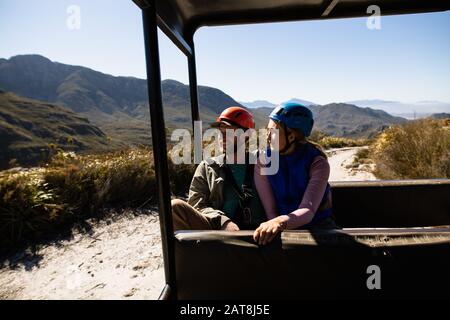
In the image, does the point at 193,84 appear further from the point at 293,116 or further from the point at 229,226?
the point at 229,226

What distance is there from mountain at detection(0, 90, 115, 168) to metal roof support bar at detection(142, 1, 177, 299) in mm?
89804

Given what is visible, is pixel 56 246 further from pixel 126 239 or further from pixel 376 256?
pixel 376 256

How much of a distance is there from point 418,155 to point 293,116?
5.32 metres

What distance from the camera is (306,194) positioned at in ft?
6.06

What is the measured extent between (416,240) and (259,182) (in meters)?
0.97

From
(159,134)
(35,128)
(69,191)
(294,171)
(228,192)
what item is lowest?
(69,191)

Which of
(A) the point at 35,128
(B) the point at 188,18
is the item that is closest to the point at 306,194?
(B) the point at 188,18

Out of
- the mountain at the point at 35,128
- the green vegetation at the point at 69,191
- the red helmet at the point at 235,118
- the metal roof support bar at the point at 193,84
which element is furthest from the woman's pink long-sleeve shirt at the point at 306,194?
the mountain at the point at 35,128

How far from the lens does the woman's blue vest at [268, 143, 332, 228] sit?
202 centimetres

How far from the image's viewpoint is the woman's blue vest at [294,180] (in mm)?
2016

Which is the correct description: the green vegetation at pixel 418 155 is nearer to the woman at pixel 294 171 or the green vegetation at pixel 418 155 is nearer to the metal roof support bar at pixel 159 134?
the woman at pixel 294 171

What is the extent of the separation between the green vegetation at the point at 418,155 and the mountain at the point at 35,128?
8734 centimetres

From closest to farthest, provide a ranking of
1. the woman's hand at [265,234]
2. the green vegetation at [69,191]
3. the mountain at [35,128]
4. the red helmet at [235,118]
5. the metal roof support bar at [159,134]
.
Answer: the woman's hand at [265,234]
the metal roof support bar at [159,134]
the red helmet at [235,118]
the green vegetation at [69,191]
the mountain at [35,128]
